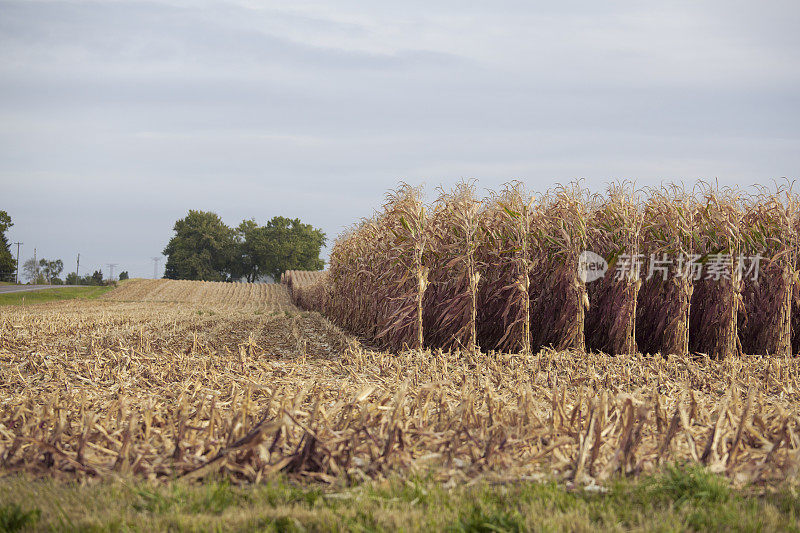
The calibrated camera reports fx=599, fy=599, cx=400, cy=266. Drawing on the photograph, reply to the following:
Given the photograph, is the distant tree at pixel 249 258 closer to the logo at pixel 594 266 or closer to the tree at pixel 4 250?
the tree at pixel 4 250

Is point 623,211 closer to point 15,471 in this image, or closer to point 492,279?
point 492,279

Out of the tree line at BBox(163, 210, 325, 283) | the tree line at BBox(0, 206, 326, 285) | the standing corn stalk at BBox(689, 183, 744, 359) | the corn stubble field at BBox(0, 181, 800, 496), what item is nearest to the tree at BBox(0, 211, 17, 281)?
the tree line at BBox(0, 206, 326, 285)

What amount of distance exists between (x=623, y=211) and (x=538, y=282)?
169 centimetres

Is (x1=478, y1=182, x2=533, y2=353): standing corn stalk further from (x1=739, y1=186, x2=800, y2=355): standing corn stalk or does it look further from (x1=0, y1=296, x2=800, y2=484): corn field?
(x1=739, y1=186, x2=800, y2=355): standing corn stalk

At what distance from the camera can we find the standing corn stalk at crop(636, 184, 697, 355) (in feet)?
30.3

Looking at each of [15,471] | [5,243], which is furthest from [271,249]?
[15,471]

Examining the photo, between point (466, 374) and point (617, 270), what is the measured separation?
3.81m

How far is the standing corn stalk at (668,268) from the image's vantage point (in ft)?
30.3

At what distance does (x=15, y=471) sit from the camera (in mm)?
3912

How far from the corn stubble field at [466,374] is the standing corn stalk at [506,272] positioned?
A: 0.03 m

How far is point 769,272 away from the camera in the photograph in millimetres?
10211

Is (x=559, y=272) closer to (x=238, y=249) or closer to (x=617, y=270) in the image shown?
(x=617, y=270)

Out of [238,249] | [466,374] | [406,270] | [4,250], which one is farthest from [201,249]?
[466,374]

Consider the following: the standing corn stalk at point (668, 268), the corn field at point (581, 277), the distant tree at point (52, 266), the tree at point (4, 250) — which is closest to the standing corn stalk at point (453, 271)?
the corn field at point (581, 277)
